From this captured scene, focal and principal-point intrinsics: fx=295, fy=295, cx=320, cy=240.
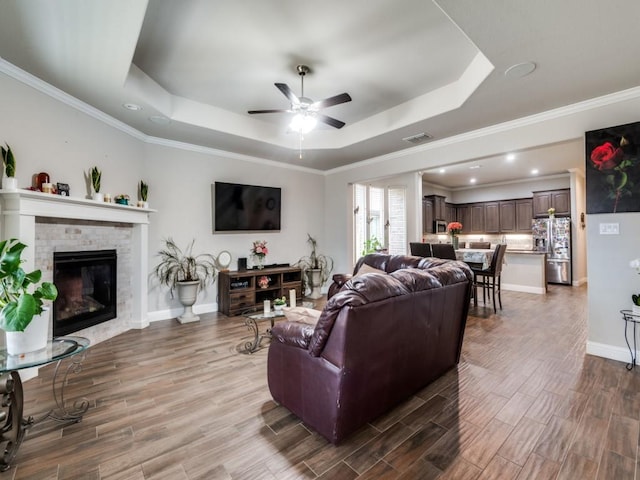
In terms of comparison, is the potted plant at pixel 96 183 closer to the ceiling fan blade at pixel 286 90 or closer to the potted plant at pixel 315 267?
the ceiling fan blade at pixel 286 90

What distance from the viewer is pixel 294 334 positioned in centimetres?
198

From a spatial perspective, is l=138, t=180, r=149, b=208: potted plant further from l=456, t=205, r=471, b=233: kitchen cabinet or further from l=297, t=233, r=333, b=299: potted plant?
l=456, t=205, r=471, b=233: kitchen cabinet

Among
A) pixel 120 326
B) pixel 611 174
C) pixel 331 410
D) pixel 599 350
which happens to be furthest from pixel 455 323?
A: pixel 120 326

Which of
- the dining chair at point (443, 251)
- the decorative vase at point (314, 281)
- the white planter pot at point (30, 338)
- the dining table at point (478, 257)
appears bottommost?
the decorative vase at point (314, 281)

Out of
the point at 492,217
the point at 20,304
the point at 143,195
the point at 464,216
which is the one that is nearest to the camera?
the point at 20,304

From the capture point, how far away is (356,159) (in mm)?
5605

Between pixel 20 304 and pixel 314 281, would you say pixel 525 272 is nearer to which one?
pixel 314 281

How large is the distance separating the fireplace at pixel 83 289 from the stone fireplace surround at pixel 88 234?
9cm

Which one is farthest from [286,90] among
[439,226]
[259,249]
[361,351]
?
[439,226]

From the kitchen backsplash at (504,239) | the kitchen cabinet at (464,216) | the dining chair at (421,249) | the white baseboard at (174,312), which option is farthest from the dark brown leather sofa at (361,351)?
the kitchen cabinet at (464,216)

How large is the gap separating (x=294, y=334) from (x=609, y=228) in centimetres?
344

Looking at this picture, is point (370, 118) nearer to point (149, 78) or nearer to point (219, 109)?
point (219, 109)

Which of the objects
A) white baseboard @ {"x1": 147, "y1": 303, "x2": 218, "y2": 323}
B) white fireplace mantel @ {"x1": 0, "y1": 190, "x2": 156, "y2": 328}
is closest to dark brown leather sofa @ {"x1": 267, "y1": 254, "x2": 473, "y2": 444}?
white fireplace mantel @ {"x1": 0, "y1": 190, "x2": 156, "y2": 328}

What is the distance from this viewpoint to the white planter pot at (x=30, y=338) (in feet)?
6.02
